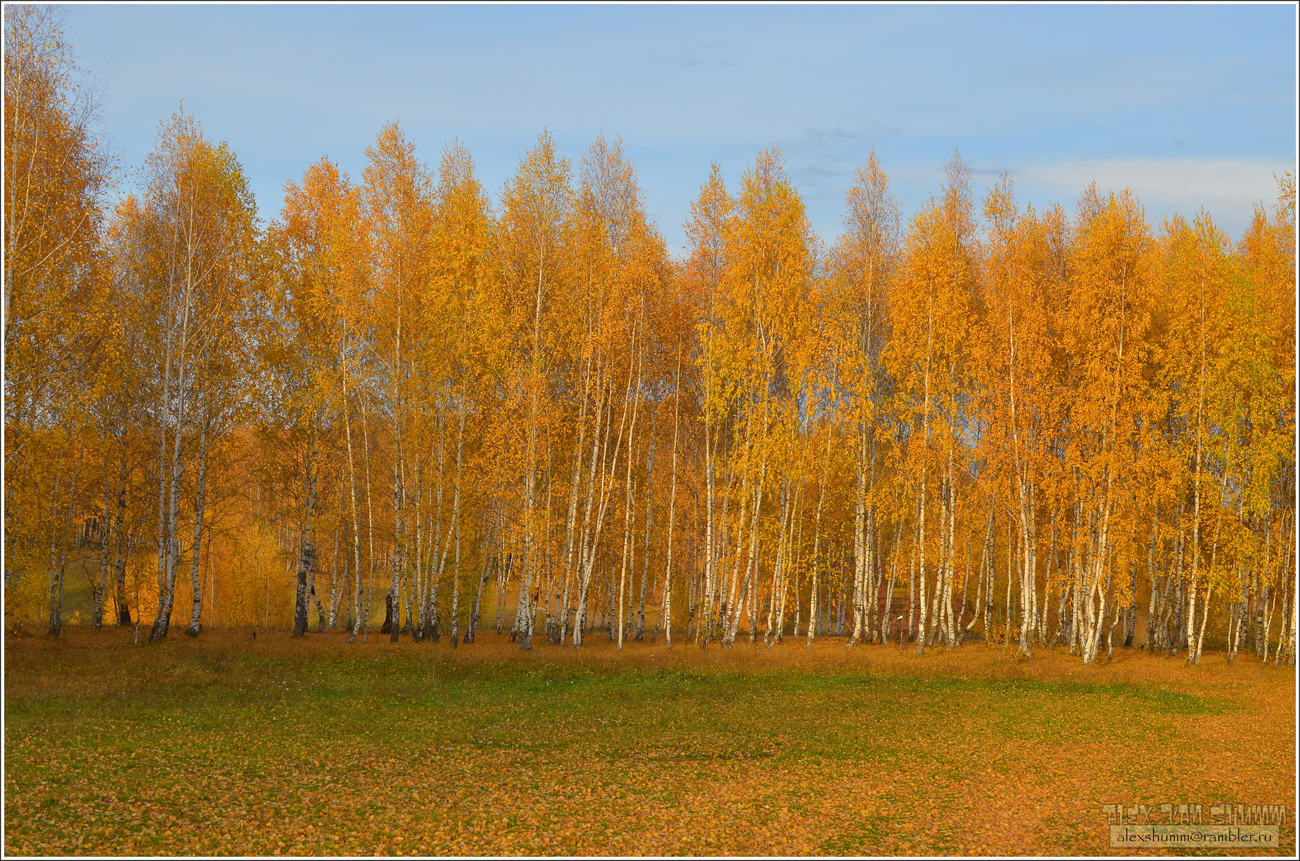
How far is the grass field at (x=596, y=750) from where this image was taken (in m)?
10.5

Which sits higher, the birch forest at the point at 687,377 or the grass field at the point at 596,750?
the birch forest at the point at 687,377

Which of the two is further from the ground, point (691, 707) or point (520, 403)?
point (520, 403)

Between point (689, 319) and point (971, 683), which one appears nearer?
point (971, 683)

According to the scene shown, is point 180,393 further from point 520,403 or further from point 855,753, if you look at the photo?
point 855,753

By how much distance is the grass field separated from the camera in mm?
10523

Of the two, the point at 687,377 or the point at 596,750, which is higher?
the point at 687,377

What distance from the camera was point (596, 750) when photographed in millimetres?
15289

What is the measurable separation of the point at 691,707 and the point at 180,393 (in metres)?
17.0

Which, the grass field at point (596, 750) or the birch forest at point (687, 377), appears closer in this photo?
the grass field at point (596, 750)

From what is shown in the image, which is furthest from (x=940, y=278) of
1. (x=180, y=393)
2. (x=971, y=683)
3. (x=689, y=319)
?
(x=180, y=393)

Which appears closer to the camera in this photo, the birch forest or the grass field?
the grass field

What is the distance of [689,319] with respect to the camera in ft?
105

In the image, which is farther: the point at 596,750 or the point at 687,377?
the point at 687,377

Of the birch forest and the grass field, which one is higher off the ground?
the birch forest
